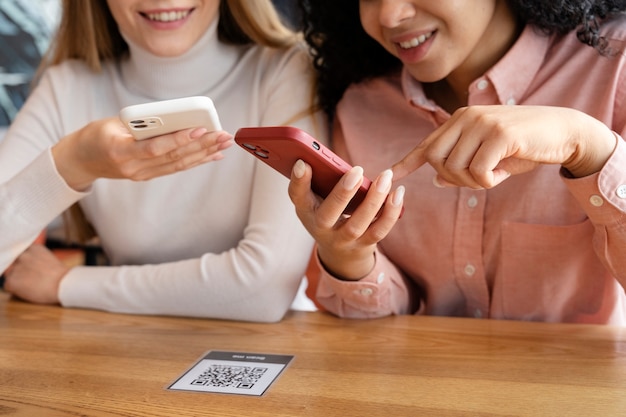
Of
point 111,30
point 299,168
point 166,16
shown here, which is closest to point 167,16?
point 166,16

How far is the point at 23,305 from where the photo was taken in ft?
4.30

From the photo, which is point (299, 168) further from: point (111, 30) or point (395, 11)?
point (111, 30)

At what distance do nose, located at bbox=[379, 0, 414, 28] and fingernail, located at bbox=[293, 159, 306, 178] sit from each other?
0.34m

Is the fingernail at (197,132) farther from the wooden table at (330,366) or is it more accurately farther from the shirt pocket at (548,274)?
the shirt pocket at (548,274)

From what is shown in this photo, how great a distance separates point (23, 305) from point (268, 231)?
51cm

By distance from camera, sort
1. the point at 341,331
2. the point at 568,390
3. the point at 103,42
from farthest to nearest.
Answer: the point at 103,42, the point at 341,331, the point at 568,390

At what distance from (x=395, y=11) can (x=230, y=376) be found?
611 millimetres

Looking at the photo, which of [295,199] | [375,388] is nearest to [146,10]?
[295,199]

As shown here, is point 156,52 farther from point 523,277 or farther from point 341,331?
point 523,277

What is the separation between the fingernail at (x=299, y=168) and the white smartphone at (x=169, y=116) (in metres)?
0.15

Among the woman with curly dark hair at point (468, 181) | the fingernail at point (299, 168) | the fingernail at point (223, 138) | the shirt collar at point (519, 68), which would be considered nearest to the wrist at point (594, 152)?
the woman with curly dark hair at point (468, 181)

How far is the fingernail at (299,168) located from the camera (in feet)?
2.88

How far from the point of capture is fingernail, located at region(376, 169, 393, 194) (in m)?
0.88

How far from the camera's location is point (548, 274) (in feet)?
3.87
